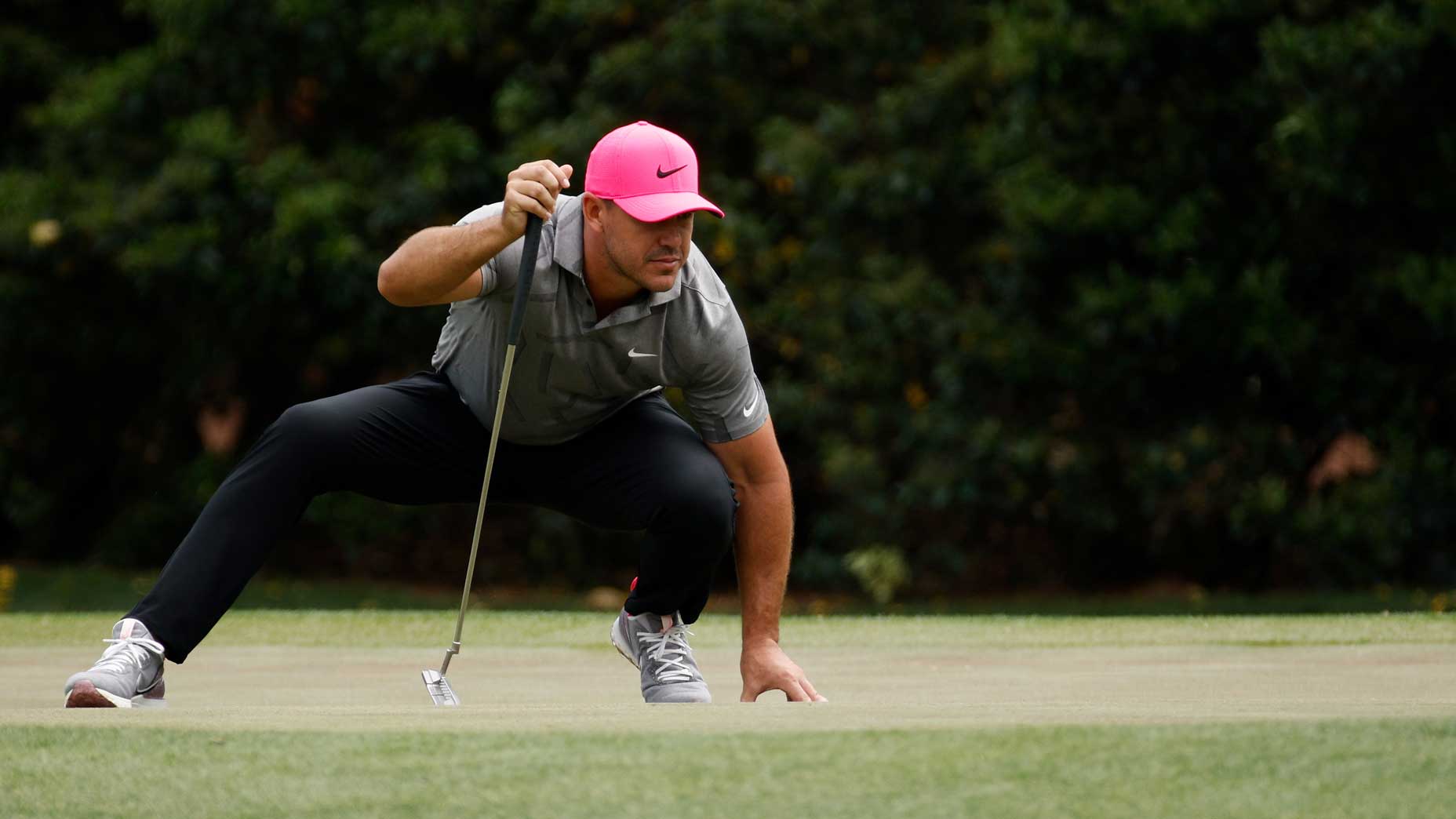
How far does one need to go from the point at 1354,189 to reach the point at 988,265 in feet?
5.83

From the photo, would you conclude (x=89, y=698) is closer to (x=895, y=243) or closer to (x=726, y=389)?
(x=726, y=389)

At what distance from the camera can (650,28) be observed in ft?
35.6

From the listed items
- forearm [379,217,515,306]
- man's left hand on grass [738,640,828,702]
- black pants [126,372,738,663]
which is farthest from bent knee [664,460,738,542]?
forearm [379,217,515,306]

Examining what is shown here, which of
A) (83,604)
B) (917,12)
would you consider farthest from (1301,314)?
→ (83,604)

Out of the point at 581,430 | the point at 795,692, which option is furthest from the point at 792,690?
the point at 581,430

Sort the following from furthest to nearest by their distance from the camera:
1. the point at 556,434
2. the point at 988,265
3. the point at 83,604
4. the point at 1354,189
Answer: the point at 83,604 → the point at 988,265 → the point at 1354,189 → the point at 556,434

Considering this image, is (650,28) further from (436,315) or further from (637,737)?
(637,737)

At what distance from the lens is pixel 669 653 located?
4480mm

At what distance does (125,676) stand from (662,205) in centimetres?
139

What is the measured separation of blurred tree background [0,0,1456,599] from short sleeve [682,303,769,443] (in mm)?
4738

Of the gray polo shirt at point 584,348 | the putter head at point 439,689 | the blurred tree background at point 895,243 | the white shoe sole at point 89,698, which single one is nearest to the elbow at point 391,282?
the gray polo shirt at point 584,348

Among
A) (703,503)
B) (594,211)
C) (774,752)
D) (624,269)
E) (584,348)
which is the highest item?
(594,211)

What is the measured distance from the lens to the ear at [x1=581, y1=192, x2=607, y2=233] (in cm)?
423

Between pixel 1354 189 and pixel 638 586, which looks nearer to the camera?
pixel 638 586
